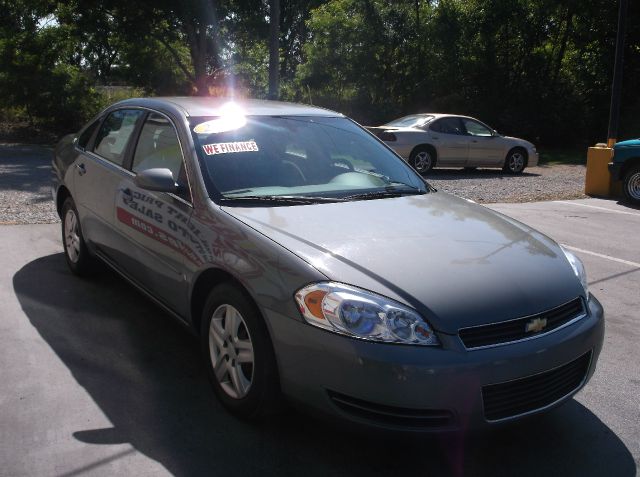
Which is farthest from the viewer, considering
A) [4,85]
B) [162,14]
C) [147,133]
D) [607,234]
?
[162,14]

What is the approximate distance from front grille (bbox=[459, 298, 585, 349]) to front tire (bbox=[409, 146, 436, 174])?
12.4 m

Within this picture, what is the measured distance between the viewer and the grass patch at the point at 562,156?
20391mm

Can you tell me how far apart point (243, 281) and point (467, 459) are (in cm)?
133

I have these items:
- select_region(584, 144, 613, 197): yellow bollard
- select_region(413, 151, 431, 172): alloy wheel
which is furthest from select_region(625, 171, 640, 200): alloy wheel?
select_region(413, 151, 431, 172): alloy wheel

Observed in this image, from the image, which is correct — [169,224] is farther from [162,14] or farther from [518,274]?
[162,14]

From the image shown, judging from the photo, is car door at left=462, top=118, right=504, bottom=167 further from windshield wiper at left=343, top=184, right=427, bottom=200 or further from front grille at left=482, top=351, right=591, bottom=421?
front grille at left=482, top=351, right=591, bottom=421

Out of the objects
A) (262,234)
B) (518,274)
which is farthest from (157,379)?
(518,274)

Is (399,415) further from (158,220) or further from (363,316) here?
(158,220)

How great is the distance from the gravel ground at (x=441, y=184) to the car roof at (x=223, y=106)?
396 cm

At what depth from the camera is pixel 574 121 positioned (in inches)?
940

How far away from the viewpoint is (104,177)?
17.0ft

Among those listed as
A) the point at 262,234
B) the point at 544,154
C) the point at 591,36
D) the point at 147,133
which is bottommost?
the point at 544,154

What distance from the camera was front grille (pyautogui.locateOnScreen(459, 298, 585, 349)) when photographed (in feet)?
9.82

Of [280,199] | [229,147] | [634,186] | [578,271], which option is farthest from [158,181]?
[634,186]
